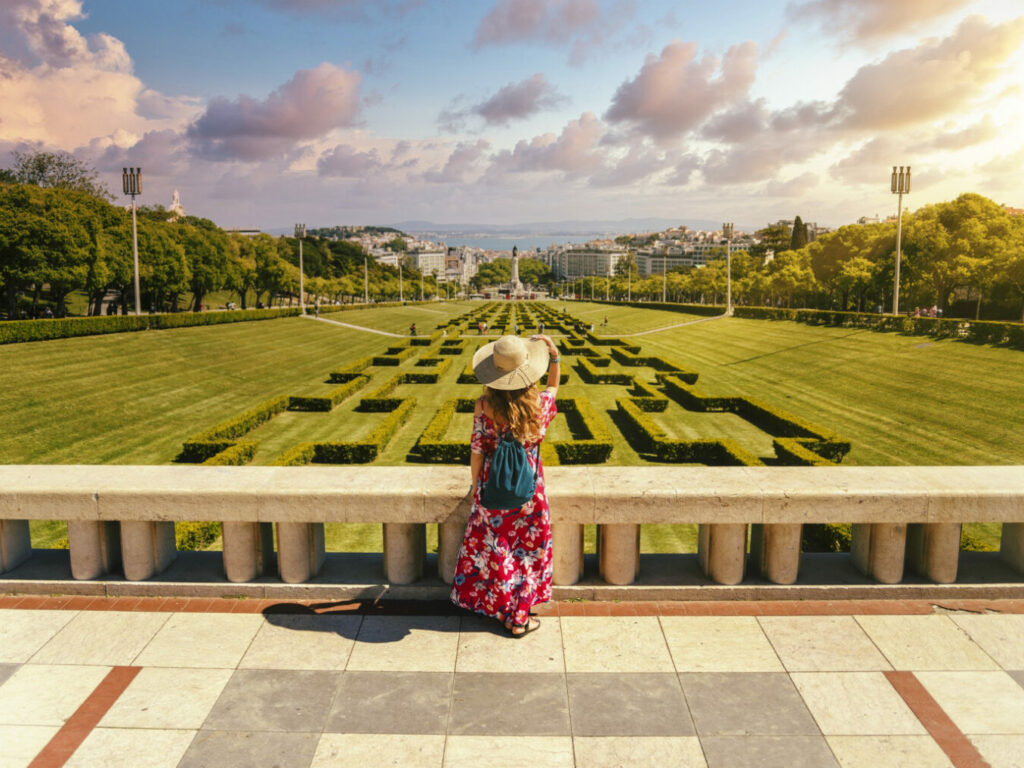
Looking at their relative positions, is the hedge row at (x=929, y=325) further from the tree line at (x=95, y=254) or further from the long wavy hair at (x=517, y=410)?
the tree line at (x=95, y=254)

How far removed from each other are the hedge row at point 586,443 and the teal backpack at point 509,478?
39.6ft

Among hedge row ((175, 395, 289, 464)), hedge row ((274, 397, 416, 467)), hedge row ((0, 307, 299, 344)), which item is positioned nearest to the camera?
hedge row ((274, 397, 416, 467))

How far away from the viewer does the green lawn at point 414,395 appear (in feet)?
61.8

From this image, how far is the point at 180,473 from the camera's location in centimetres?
618

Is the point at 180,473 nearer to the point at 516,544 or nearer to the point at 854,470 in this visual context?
the point at 516,544

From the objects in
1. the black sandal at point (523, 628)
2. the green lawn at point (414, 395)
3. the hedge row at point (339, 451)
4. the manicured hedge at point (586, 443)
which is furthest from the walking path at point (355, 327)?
the black sandal at point (523, 628)

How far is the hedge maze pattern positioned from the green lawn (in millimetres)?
524

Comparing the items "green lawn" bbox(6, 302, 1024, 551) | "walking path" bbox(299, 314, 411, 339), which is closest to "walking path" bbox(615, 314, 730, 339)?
"green lawn" bbox(6, 302, 1024, 551)

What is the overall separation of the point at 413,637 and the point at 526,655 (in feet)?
3.04

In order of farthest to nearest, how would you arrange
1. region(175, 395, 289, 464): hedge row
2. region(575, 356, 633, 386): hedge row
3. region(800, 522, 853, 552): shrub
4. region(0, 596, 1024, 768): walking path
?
region(575, 356, 633, 386): hedge row → region(175, 395, 289, 464): hedge row → region(800, 522, 853, 552): shrub → region(0, 596, 1024, 768): walking path

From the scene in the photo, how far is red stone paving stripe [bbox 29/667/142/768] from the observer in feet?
12.8

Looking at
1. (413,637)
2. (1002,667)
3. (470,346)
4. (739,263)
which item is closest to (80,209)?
(470,346)

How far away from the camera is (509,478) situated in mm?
5039

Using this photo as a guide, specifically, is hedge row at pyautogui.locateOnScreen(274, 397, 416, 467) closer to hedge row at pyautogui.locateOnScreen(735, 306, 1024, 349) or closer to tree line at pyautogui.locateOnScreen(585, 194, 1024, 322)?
hedge row at pyautogui.locateOnScreen(735, 306, 1024, 349)
